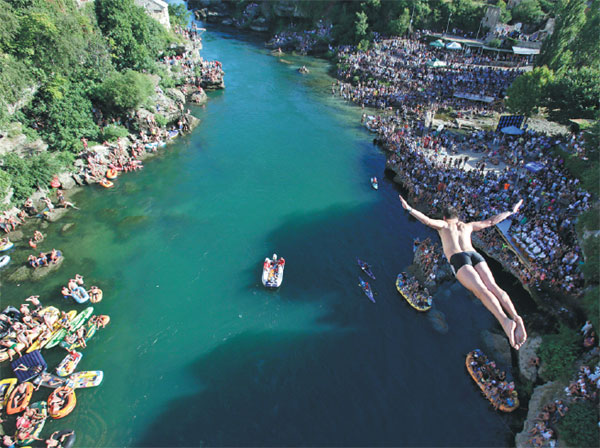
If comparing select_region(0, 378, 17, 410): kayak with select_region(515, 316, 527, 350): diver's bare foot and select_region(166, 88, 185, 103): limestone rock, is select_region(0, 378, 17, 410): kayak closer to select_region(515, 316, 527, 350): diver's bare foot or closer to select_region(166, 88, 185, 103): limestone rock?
select_region(515, 316, 527, 350): diver's bare foot

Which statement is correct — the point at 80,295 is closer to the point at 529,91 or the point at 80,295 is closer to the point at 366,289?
the point at 366,289

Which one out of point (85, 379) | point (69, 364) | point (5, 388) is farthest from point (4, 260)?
point (85, 379)

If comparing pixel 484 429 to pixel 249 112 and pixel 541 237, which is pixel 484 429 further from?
pixel 249 112

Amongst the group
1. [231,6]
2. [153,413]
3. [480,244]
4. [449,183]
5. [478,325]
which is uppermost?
[231,6]

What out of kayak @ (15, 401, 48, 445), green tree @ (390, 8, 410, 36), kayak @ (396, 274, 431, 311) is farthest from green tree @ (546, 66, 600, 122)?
kayak @ (15, 401, 48, 445)

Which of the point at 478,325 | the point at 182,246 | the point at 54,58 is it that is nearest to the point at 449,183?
the point at 478,325

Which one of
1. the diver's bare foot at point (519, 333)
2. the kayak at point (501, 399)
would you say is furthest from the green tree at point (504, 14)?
the diver's bare foot at point (519, 333)
